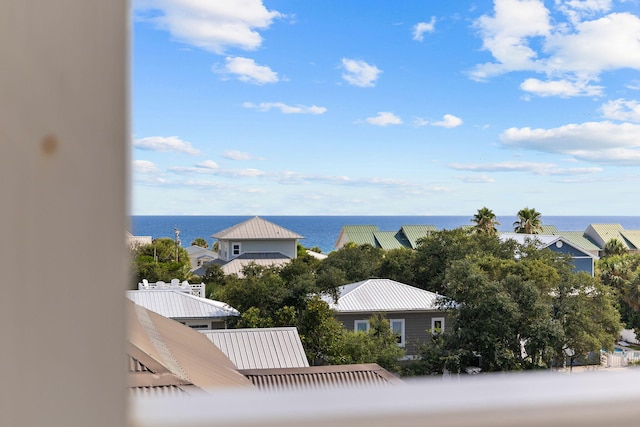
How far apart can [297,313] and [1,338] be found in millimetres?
5236

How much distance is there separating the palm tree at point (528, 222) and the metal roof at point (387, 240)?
191 centimetres

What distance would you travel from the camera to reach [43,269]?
106 mm

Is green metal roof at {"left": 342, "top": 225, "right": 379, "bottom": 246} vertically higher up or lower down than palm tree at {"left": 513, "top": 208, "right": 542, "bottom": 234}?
lower down

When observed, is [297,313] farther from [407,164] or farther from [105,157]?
[407,164]

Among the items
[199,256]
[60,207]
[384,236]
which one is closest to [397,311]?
[384,236]

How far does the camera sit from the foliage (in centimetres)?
738

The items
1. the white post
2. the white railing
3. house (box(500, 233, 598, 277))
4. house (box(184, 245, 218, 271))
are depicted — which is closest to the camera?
the white post

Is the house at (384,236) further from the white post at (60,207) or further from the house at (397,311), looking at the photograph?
the white post at (60,207)

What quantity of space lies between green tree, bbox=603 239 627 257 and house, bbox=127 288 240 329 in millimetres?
5934

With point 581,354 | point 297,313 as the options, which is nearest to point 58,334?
point 297,313

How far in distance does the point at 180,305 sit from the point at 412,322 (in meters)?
2.39

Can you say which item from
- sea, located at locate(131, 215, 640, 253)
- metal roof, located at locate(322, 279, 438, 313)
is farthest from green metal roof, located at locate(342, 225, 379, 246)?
sea, located at locate(131, 215, 640, 253)

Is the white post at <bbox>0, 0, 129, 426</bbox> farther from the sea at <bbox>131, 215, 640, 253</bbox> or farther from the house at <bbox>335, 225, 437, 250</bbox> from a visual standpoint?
the sea at <bbox>131, 215, 640, 253</bbox>

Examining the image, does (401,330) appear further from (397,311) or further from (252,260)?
(252,260)
